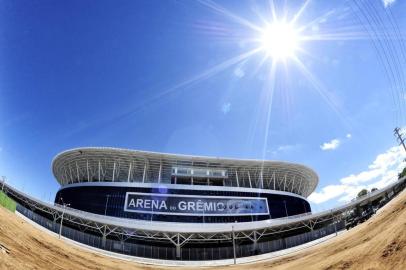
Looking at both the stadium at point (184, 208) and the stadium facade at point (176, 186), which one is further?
the stadium facade at point (176, 186)

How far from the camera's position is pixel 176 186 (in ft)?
227

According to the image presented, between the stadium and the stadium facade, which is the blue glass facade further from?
the stadium

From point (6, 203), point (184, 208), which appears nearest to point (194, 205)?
point (184, 208)

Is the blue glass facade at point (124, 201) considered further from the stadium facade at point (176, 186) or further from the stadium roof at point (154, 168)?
the stadium roof at point (154, 168)

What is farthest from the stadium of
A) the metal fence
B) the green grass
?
the green grass

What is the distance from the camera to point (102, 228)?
55875 millimetres

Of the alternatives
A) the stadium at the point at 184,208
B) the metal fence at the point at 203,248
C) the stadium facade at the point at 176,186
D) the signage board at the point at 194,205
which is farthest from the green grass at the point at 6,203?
the signage board at the point at 194,205

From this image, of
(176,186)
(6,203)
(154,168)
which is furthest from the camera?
(154,168)

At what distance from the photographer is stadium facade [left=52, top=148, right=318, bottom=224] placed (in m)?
64.9

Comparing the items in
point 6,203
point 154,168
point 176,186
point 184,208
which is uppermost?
point 154,168

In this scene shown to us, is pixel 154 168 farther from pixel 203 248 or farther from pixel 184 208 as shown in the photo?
pixel 203 248

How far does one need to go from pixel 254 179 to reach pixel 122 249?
43.3 meters

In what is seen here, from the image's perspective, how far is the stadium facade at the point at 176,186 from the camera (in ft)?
213

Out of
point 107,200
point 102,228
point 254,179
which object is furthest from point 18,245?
point 254,179
